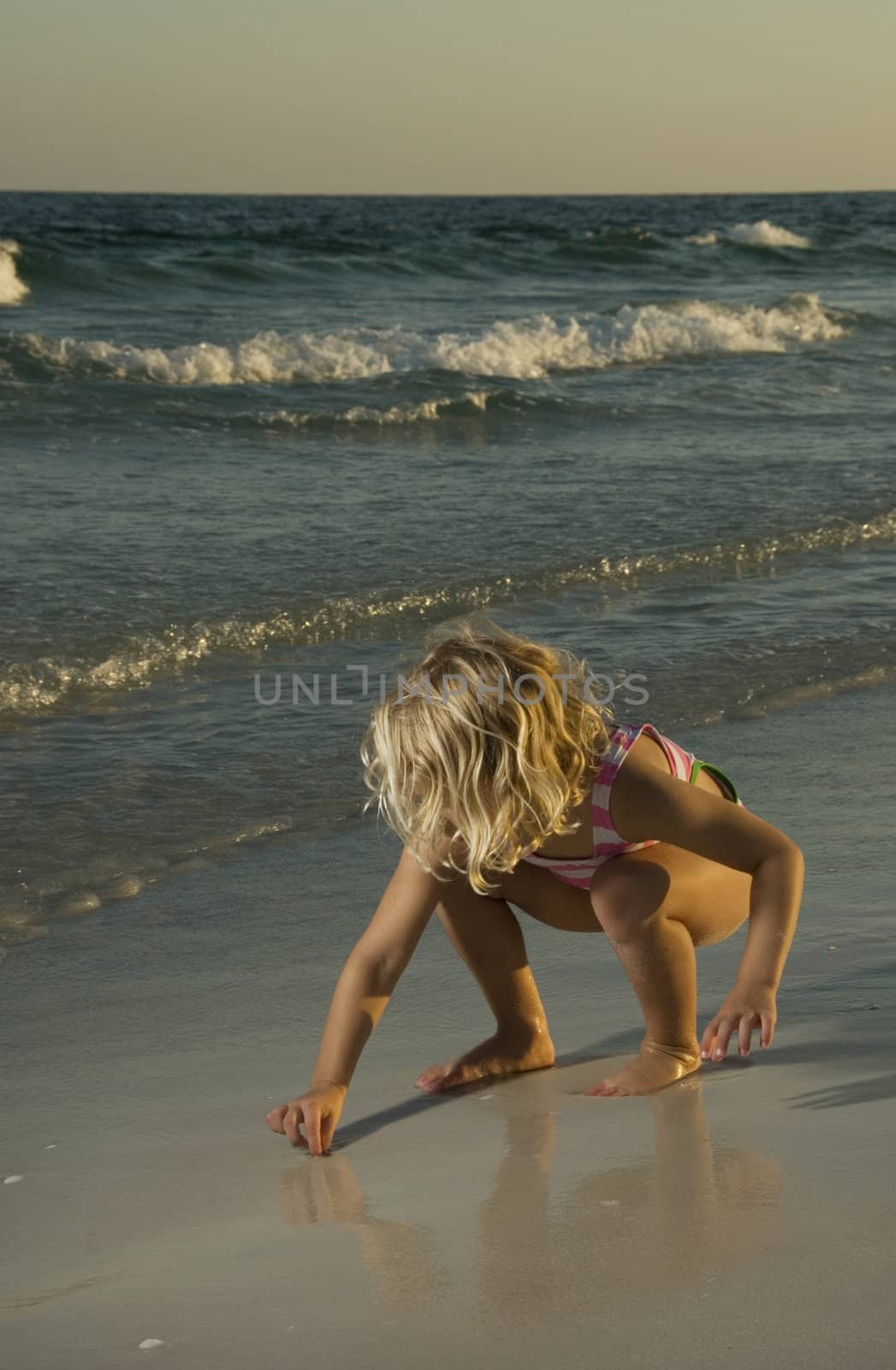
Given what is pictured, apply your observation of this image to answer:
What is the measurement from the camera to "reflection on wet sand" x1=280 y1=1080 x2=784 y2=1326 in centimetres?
168

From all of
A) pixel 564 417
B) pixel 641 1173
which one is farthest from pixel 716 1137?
pixel 564 417

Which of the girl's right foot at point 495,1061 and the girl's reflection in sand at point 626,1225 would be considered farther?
the girl's right foot at point 495,1061

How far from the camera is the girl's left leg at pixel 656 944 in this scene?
230 cm

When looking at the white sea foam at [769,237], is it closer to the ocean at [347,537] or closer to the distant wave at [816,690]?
the ocean at [347,537]

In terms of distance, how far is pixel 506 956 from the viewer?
8.14ft

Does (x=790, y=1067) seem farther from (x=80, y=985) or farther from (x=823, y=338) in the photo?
(x=823, y=338)

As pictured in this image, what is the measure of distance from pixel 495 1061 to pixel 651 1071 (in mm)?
266

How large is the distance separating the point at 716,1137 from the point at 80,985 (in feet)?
4.29

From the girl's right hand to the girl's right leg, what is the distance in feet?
0.71

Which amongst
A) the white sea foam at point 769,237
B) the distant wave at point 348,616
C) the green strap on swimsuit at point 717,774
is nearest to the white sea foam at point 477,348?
the distant wave at point 348,616

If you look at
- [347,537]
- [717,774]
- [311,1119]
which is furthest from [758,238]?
[311,1119]

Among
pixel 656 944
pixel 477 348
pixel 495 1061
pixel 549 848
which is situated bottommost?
pixel 495 1061

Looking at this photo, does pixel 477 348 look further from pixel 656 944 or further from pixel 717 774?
pixel 656 944

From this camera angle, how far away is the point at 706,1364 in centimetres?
149
